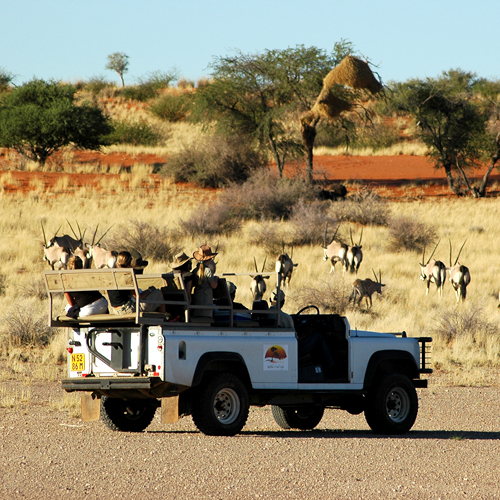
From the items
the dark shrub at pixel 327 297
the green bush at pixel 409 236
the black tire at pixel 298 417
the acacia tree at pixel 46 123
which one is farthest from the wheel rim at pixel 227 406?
the acacia tree at pixel 46 123

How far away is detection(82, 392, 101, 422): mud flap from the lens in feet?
30.1

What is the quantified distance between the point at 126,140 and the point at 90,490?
54753mm

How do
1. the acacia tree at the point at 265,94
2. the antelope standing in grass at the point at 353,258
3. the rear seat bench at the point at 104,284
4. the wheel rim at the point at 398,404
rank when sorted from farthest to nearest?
1. the acacia tree at the point at 265,94
2. the antelope standing in grass at the point at 353,258
3. the wheel rim at the point at 398,404
4. the rear seat bench at the point at 104,284

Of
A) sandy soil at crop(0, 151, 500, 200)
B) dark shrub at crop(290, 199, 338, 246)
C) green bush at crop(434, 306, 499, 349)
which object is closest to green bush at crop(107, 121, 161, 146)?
sandy soil at crop(0, 151, 500, 200)

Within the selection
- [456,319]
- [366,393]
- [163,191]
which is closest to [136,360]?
[366,393]

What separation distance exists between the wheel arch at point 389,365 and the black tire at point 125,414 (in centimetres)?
245

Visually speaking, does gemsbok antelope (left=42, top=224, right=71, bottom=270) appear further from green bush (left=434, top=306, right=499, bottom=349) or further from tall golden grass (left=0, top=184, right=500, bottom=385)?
green bush (left=434, top=306, right=499, bottom=349)

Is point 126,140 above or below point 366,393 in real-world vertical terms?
above

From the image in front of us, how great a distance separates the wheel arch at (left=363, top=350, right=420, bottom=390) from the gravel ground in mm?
657

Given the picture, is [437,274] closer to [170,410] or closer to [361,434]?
[361,434]

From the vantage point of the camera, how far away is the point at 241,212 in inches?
1416

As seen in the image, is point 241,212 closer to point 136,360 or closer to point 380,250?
point 380,250

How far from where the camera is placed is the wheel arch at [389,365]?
9.67 meters

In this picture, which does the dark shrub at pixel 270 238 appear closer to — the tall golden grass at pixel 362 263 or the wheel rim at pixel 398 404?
the tall golden grass at pixel 362 263
